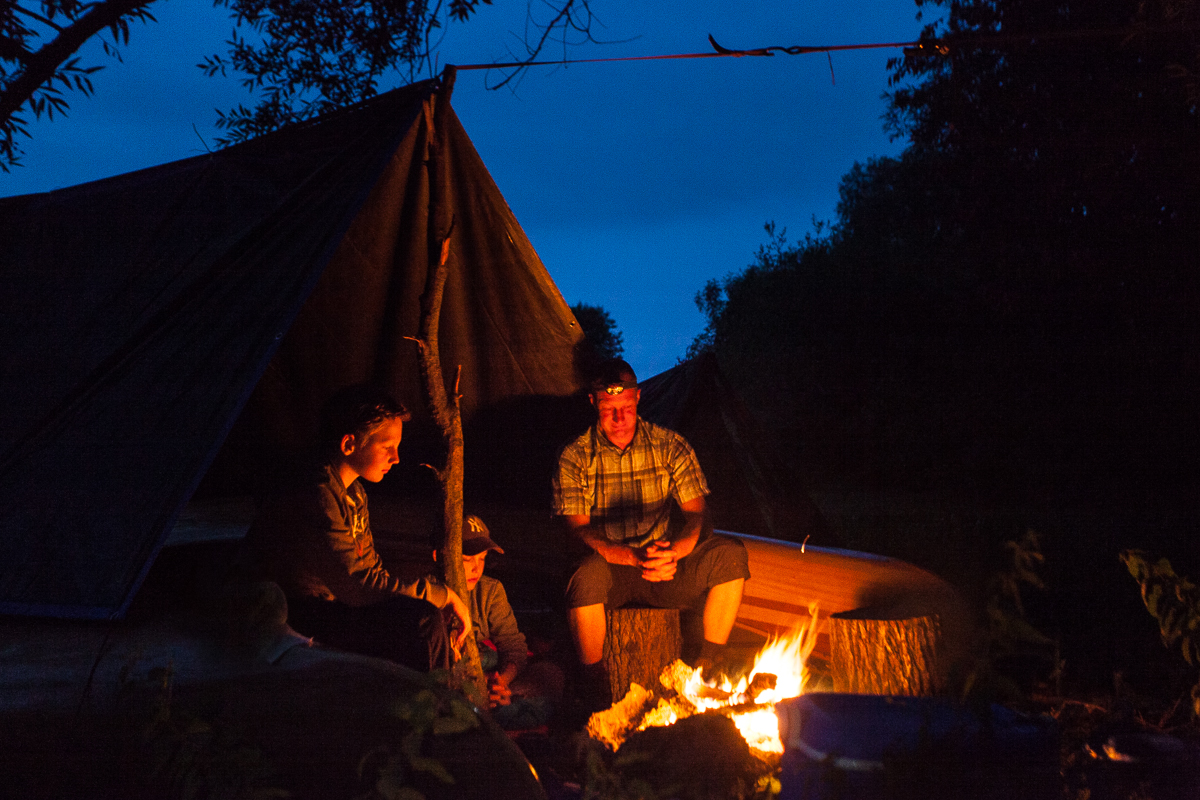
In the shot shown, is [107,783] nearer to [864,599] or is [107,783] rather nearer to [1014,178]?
[864,599]

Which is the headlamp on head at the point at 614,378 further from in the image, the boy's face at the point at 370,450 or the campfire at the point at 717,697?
the campfire at the point at 717,697

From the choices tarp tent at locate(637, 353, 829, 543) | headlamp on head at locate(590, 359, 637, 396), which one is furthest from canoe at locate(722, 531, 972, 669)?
headlamp on head at locate(590, 359, 637, 396)

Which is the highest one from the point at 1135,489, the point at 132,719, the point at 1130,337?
the point at 1130,337

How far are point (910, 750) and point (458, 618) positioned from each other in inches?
78.4

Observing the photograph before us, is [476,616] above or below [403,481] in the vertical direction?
below

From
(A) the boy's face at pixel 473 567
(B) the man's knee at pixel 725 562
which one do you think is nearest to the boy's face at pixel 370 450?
(A) the boy's face at pixel 473 567

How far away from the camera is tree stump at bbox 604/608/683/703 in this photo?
3861 millimetres

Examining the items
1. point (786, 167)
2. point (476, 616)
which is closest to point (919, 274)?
point (476, 616)

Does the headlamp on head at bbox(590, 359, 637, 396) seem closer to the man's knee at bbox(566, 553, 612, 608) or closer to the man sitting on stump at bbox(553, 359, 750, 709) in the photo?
the man sitting on stump at bbox(553, 359, 750, 709)

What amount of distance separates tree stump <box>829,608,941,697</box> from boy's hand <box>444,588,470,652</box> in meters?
1.63

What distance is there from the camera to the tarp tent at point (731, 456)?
542 cm

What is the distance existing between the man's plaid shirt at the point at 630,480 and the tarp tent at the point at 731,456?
994 millimetres

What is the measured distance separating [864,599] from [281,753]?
2.80 metres

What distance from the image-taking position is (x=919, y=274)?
51.1ft
